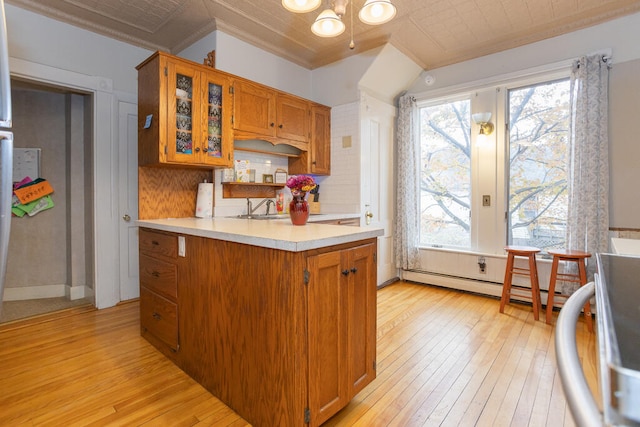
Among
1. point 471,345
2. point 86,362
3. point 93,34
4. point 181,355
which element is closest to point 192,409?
point 181,355

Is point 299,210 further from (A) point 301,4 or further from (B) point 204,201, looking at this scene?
(B) point 204,201

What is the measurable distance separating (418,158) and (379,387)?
301 centimetres

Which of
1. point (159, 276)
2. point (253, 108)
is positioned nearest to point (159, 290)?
point (159, 276)

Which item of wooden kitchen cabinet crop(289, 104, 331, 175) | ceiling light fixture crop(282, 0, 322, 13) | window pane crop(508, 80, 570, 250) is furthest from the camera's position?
wooden kitchen cabinet crop(289, 104, 331, 175)

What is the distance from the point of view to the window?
3359 mm

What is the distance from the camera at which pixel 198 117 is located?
9.25ft

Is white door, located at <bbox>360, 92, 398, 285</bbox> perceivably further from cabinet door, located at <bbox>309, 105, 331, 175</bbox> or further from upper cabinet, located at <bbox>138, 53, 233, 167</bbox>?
upper cabinet, located at <bbox>138, 53, 233, 167</bbox>

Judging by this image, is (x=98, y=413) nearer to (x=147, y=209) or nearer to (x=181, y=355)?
(x=181, y=355)

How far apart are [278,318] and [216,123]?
2123 mm

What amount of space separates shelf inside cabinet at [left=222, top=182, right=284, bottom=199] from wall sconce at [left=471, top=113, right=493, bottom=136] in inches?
92.1

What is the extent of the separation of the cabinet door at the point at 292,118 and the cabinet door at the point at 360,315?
2.12 m

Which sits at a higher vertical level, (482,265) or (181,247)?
(181,247)

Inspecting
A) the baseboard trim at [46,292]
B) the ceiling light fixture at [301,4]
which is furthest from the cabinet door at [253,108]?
the baseboard trim at [46,292]

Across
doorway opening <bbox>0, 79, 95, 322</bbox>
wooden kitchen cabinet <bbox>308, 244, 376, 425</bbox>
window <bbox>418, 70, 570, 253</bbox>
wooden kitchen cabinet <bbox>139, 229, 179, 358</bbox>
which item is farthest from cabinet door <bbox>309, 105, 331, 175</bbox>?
doorway opening <bbox>0, 79, 95, 322</bbox>
